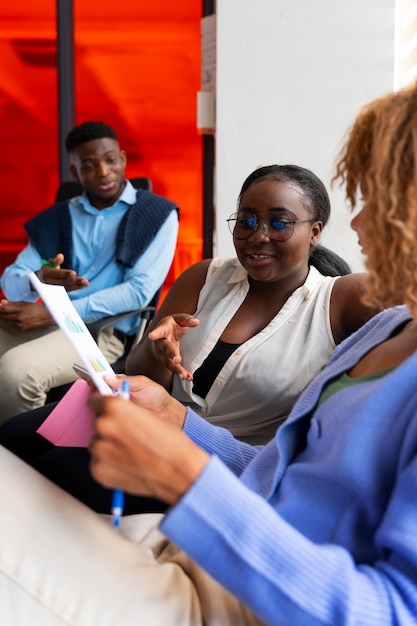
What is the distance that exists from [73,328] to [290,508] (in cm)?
42

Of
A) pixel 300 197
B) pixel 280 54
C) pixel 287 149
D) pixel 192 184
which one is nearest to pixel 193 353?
pixel 300 197

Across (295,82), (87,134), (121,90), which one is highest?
(121,90)

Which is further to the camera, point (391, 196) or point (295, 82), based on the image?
point (295, 82)

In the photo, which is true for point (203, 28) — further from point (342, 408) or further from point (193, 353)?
point (342, 408)

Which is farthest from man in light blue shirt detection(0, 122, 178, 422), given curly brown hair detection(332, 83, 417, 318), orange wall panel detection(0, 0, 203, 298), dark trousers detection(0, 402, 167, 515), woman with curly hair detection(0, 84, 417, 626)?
orange wall panel detection(0, 0, 203, 298)

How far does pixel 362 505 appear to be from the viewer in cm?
91

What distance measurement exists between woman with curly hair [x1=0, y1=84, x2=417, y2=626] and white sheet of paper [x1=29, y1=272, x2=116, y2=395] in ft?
0.35

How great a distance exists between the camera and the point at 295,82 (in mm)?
3344

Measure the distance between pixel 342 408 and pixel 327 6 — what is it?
2.73 metres

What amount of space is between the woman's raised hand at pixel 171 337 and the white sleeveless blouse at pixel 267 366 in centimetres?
13

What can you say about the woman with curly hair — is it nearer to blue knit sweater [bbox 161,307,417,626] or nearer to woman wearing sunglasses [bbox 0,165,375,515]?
blue knit sweater [bbox 161,307,417,626]

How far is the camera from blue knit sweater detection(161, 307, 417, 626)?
2.57 feet

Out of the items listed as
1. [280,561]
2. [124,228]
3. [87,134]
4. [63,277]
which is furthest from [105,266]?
[280,561]

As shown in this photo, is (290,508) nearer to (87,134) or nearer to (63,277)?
(63,277)
